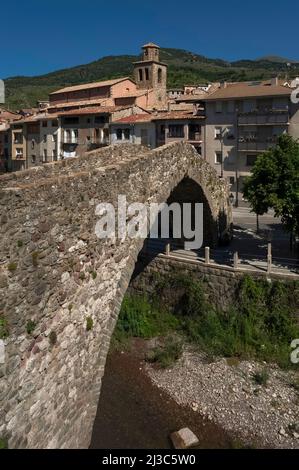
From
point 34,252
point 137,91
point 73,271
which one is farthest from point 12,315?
point 137,91

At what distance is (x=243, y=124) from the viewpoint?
31312mm

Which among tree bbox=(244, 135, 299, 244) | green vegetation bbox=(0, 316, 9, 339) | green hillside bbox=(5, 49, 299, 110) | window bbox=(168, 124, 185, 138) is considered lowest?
green vegetation bbox=(0, 316, 9, 339)

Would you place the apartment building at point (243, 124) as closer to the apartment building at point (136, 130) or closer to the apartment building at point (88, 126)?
the apartment building at point (136, 130)

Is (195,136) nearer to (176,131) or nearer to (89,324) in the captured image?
(176,131)

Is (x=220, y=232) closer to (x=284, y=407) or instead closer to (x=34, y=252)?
(x=284, y=407)

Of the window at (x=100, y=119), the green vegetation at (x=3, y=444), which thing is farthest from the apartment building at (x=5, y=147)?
the green vegetation at (x=3, y=444)

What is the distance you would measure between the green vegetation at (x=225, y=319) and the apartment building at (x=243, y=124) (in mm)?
15801

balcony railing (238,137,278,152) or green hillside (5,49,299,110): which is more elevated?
green hillside (5,49,299,110)

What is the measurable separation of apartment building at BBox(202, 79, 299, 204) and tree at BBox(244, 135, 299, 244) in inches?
563

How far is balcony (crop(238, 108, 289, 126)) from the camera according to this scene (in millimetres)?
29438

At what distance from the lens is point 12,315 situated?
5996 millimetres

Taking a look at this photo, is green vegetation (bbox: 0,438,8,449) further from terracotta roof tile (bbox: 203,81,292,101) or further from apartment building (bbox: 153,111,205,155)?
apartment building (bbox: 153,111,205,155)

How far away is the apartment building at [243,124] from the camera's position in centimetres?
2961

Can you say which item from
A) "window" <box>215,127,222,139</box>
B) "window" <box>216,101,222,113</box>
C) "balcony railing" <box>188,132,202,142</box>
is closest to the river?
"window" <box>215,127,222,139</box>
